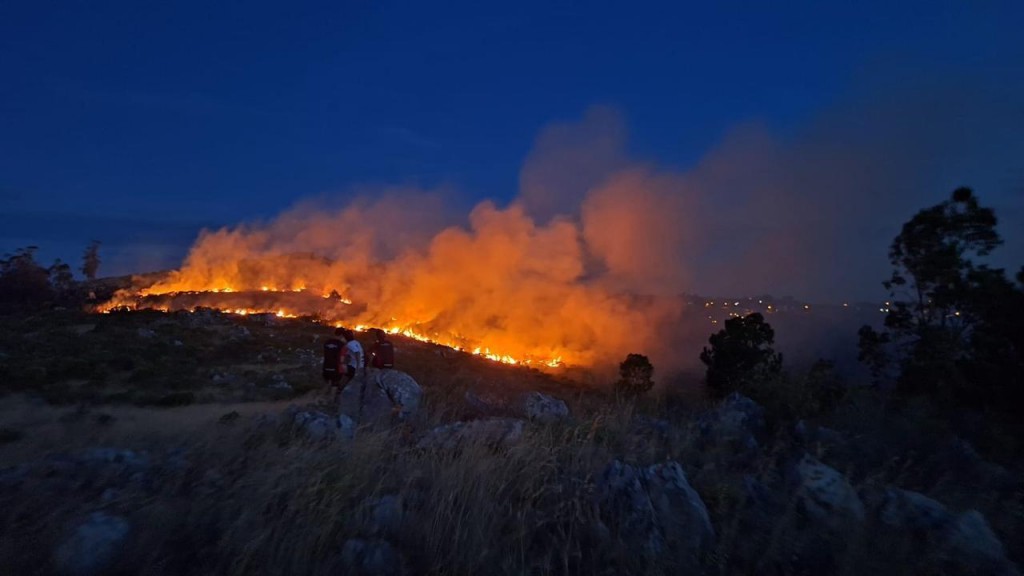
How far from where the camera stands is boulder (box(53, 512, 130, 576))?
323cm

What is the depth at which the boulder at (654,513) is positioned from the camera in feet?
11.8

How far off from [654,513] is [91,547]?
342 centimetres

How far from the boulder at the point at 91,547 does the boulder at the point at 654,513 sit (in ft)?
9.63

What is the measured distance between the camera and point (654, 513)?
3861 mm

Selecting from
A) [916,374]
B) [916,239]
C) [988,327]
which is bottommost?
[916,374]

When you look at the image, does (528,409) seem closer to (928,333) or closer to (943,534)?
(943,534)

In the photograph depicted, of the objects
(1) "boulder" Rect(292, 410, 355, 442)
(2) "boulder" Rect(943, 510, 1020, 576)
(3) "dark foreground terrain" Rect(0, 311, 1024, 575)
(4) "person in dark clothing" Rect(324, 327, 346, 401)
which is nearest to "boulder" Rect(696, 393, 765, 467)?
(3) "dark foreground terrain" Rect(0, 311, 1024, 575)

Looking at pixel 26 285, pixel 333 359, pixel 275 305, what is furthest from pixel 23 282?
pixel 333 359

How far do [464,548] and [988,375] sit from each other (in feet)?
31.0

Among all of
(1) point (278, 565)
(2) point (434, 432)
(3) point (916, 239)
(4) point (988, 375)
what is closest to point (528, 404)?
(2) point (434, 432)

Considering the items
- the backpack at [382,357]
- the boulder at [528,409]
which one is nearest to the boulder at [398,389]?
the boulder at [528,409]

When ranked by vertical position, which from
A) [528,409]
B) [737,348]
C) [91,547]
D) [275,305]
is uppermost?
[275,305]

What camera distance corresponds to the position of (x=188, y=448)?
5.18 meters

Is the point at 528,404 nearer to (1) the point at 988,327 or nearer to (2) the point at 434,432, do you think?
(2) the point at 434,432
